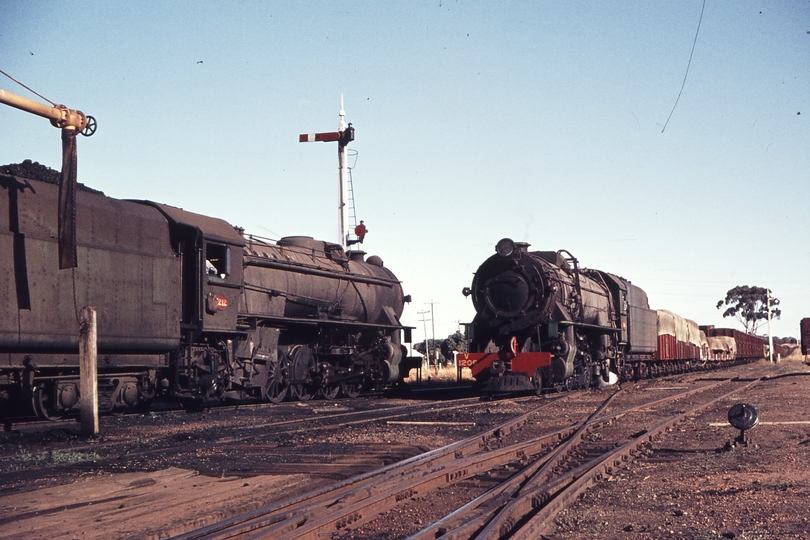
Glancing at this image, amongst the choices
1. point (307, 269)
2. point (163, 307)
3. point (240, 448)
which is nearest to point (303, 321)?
point (307, 269)

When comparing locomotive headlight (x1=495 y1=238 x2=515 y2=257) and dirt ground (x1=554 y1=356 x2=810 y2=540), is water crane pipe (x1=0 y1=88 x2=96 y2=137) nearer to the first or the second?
dirt ground (x1=554 y1=356 x2=810 y2=540)

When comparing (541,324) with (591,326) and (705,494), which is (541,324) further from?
(705,494)

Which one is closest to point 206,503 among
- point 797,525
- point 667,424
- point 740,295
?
point 797,525

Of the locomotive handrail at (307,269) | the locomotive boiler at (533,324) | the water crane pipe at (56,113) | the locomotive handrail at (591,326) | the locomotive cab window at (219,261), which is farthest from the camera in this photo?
the locomotive handrail at (591,326)

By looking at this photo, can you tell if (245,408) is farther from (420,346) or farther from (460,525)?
(420,346)

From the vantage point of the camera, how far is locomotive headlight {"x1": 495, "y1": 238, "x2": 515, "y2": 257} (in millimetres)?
20125

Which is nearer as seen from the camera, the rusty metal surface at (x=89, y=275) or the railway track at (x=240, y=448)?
the railway track at (x=240, y=448)

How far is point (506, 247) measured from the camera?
66.2ft

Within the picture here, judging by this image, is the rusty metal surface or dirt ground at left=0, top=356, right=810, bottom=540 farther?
the rusty metal surface

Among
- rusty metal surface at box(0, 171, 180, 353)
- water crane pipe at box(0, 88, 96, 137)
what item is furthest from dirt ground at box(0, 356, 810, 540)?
water crane pipe at box(0, 88, 96, 137)

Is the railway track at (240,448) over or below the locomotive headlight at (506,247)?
below

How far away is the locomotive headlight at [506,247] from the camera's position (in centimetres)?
2012

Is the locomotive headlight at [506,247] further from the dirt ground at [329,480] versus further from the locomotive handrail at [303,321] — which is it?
the dirt ground at [329,480]

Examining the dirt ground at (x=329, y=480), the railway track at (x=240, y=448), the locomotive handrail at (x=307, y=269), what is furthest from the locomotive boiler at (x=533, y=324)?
the dirt ground at (x=329, y=480)
